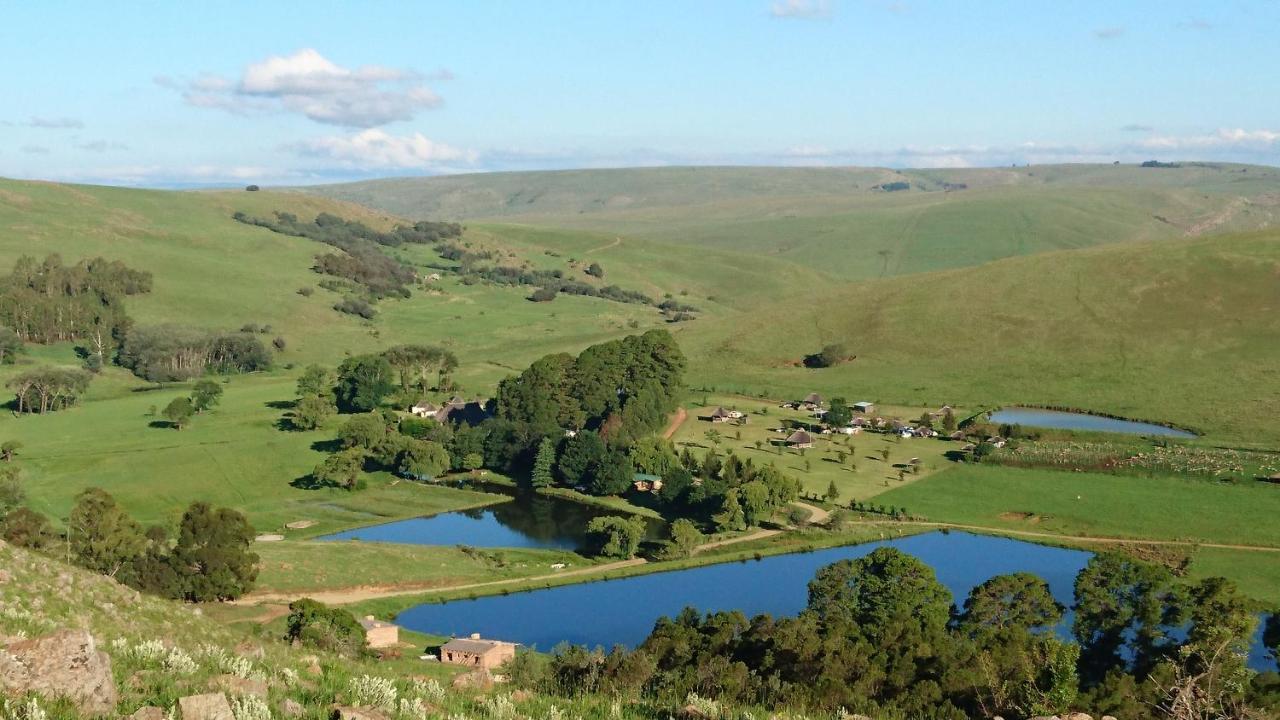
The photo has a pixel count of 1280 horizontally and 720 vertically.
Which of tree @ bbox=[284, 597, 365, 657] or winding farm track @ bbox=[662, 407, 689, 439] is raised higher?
tree @ bbox=[284, 597, 365, 657]

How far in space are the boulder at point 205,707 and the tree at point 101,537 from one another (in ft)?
152

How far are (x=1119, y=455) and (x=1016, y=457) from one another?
26.2 ft

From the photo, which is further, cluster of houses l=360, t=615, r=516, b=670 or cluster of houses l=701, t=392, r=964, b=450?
cluster of houses l=701, t=392, r=964, b=450

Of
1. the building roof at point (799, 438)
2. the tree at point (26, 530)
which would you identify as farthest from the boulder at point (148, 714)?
the building roof at point (799, 438)

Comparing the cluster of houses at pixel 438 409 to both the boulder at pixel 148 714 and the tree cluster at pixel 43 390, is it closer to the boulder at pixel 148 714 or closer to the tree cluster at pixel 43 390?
the tree cluster at pixel 43 390

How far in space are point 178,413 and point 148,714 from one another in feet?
303

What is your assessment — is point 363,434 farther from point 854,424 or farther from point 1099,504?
point 1099,504

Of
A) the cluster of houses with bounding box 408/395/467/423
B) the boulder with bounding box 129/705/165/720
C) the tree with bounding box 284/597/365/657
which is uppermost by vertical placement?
the boulder with bounding box 129/705/165/720

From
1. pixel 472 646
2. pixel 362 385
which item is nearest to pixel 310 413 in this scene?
pixel 362 385

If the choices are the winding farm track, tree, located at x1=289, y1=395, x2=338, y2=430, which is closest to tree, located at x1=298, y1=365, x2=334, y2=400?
tree, located at x1=289, y1=395, x2=338, y2=430

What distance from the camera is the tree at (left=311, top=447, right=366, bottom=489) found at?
83500 mm

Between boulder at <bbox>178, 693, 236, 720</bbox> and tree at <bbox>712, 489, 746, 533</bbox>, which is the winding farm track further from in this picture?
boulder at <bbox>178, 693, 236, 720</bbox>

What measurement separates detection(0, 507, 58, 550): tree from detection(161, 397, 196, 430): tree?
135 ft

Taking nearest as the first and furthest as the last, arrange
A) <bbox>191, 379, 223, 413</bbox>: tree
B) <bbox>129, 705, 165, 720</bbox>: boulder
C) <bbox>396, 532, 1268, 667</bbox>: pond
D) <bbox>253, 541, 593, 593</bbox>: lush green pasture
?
<bbox>129, 705, 165, 720</bbox>: boulder < <bbox>396, 532, 1268, 667</bbox>: pond < <bbox>253, 541, 593, 593</bbox>: lush green pasture < <bbox>191, 379, 223, 413</bbox>: tree
